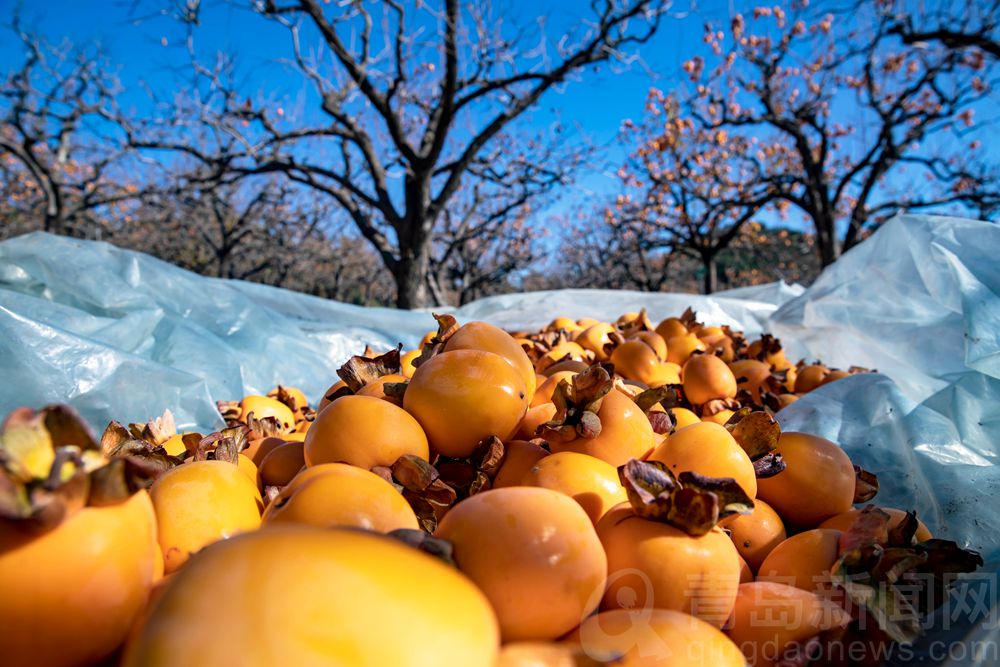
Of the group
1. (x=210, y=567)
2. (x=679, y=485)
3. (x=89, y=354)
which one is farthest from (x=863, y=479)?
(x=89, y=354)

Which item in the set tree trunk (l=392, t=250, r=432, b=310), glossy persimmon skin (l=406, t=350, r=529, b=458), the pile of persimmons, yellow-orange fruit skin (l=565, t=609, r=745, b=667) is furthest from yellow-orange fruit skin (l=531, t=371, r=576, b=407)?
tree trunk (l=392, t=250, r=432, b=310)

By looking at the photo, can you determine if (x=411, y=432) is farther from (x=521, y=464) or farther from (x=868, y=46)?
(x=868, y=46)

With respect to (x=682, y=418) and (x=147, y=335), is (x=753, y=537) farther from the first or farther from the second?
(x=147, y=335)

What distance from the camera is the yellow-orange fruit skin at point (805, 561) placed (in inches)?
36.6

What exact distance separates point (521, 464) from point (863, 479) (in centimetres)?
86

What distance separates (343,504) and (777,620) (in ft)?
2.07

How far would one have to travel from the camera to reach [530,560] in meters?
0.71

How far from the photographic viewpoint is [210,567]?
503 millimetres

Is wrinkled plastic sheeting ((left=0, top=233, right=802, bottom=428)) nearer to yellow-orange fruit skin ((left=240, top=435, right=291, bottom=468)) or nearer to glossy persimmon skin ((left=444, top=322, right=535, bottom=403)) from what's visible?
yellow-orange fruit skin ((left=240, top=435, right=291, bottom=468))

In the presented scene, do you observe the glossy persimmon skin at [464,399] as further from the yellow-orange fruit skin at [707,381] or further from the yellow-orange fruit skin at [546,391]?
the yellow-orange fruit skin at [707,381]

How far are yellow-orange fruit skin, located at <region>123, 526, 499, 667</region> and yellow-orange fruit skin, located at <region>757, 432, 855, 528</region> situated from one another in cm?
90

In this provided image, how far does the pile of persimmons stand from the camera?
0.49m

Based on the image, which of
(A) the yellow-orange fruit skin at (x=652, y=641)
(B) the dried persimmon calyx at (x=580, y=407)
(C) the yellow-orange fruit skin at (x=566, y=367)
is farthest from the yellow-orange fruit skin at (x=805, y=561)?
(C) the yellow-orange fruit skin at (x=566, y=367)

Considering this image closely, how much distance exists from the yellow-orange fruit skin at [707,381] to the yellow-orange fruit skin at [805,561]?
1.00m
